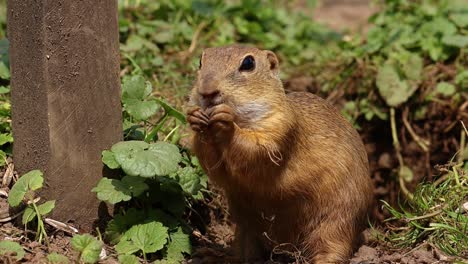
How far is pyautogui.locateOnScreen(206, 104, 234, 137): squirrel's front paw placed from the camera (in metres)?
3.79

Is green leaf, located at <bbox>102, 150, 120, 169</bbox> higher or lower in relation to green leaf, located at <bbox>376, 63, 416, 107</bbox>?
higher

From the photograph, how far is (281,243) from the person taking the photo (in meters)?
4.50

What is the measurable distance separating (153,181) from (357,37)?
322cm

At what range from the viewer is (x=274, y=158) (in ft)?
13.3

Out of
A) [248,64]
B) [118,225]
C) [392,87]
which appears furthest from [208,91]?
[392,87]

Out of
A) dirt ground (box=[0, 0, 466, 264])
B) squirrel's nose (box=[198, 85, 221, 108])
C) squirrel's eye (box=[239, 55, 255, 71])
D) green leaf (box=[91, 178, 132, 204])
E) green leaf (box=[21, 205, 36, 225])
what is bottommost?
dirt ground (box=[0, 0, 466, 264])

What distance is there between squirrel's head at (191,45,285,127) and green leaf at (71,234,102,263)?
837 mm

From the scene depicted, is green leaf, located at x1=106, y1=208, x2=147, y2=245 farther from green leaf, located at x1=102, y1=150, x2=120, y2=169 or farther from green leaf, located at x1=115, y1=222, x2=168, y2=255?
green leaf, located at x1=102, y1=150, x2=120, y2=169

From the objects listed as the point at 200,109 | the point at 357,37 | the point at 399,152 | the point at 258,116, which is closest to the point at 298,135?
the point at 258,116

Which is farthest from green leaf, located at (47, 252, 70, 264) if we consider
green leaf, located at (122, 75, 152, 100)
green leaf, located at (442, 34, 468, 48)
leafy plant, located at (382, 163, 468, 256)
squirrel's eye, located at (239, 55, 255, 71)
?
green leaf, located at (442, 34, 468, 48)

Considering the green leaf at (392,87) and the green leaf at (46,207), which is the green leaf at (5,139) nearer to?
the green leaf at (46,207)

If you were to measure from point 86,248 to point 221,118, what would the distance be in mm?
867

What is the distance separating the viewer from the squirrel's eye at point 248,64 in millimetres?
4063

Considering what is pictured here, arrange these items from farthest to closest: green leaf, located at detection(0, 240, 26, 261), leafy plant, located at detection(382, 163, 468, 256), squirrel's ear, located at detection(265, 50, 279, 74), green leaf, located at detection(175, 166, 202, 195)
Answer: green leaf, located at detection(175, 166, 202, 195)
squirrel's ear, located at detection(265, 50, 279, 74)
leafy plant, located at detection(382, 163, 468, 256)
green leaf, located at detection(0, 240, 26, 261)
